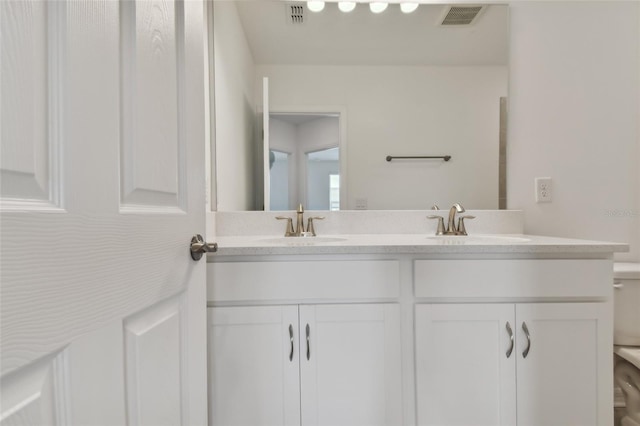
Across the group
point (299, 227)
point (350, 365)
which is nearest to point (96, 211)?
point (350, 365)

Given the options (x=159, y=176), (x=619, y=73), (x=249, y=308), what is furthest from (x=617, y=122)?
(x=159, y=176)

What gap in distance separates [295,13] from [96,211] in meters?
1.46

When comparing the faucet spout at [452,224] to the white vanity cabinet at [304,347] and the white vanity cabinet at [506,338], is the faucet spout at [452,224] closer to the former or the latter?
the white vanity cabinet at [506,338]

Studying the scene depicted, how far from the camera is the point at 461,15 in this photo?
1.55m

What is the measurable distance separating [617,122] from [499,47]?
624 millimetres

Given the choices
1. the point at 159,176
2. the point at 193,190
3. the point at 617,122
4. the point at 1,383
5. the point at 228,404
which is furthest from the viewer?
the point at 617,122

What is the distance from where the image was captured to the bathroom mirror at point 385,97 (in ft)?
5.06

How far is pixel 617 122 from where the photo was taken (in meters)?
1.44

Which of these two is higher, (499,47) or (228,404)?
(499,47)

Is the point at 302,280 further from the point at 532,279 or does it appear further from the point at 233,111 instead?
the point at 233,111

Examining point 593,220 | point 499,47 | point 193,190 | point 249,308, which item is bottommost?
point 249,308

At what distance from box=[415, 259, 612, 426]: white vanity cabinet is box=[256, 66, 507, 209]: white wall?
1.91ft

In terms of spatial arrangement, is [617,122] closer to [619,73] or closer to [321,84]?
[619,73]

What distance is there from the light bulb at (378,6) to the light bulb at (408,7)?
3.0 inches
